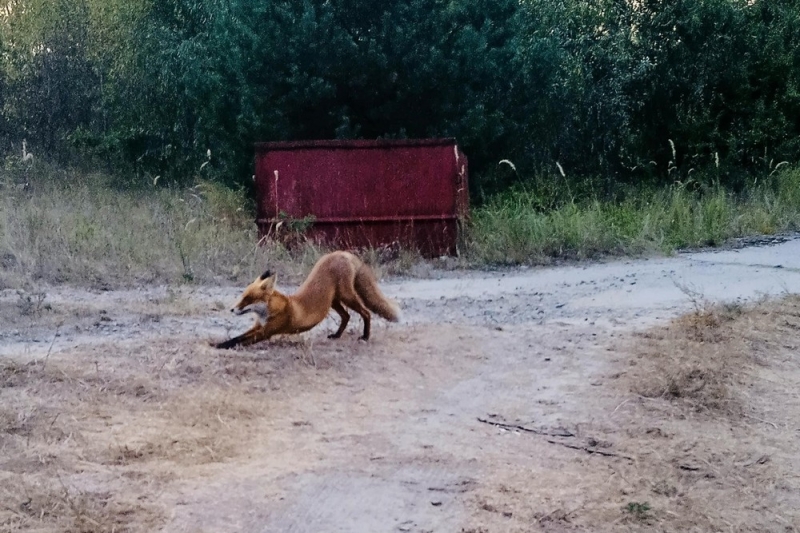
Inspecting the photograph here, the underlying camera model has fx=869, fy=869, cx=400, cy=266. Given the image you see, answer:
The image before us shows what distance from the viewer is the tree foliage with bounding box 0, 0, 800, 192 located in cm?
1384

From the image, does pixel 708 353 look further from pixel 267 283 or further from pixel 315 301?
pixel 267 283

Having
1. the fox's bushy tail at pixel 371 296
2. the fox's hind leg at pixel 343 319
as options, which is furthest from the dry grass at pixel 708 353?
the fox's hind leg at pixel 343 319

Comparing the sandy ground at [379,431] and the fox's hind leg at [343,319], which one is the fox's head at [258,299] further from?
the fox's hind leg at [343,319]

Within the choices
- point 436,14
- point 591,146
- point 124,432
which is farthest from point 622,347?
point 591,146

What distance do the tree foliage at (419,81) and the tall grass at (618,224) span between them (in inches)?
69.2

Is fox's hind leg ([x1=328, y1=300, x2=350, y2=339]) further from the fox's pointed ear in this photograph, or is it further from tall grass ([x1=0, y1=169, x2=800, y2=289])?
tall grass ([x1=0, y1=169, x2=800, y2=289])

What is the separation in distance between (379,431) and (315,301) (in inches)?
67.2

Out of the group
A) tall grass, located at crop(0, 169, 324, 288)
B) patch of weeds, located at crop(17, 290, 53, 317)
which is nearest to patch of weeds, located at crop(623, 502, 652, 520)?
patch of weeds, located at crop(17, 290, 53, 317)

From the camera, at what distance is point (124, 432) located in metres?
4.32

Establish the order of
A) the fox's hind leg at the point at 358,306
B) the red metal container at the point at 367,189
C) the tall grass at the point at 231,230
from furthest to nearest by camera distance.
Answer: the red metal container at the point at 367,189, the tall grass at the point at 231,230, the fox's hind leg at the point at 358,306

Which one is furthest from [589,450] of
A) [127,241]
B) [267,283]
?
[127,241]

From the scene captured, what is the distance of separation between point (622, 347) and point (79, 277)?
5775mm

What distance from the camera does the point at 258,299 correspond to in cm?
578

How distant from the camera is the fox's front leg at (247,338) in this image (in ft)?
19.1
